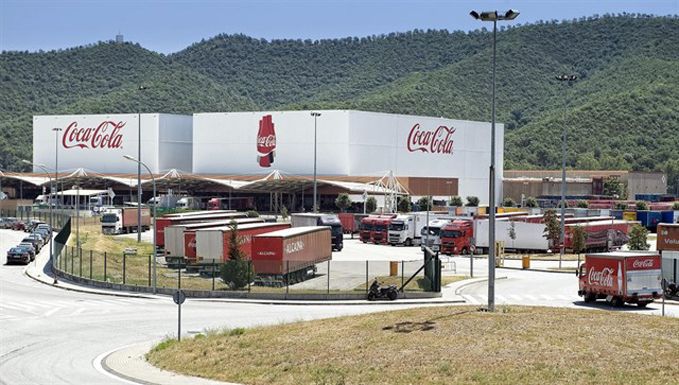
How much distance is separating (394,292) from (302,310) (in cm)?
598

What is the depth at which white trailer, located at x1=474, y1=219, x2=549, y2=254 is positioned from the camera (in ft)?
269

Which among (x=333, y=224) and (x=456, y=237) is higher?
(x=333, y=224)

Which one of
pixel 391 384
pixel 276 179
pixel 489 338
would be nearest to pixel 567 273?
pixel 489 338

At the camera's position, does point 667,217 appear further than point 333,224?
Yes

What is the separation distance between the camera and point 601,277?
48.3 m

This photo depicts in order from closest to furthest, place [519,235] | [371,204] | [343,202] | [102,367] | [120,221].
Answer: [102,367] → [519,235] → [120,221] → [371,204] → [343,202]

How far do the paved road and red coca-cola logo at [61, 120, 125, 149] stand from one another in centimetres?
9934

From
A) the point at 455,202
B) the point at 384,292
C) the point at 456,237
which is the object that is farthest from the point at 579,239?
the point at 455,202

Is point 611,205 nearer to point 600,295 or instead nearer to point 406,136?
point 406,136

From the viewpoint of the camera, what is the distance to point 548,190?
167 meters

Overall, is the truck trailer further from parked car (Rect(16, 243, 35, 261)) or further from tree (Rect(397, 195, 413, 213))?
tree (Rect(397, 195, 413, 213))

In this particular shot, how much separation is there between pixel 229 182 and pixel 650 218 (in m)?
54.6

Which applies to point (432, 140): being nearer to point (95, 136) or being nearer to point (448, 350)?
point (95, 136)

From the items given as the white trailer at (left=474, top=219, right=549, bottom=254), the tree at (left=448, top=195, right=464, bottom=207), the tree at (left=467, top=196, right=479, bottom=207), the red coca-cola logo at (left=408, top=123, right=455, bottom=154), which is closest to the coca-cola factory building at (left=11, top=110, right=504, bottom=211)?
the red coca-cola logo at (left=408, top=123, right=455, bottom=154)
